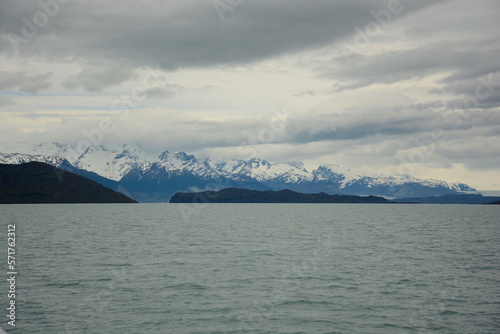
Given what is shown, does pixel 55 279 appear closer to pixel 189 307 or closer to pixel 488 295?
pixel 189 307

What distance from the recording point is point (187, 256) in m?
72.9

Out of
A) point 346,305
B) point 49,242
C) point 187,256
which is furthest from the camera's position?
point 49,242

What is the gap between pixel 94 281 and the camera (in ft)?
170

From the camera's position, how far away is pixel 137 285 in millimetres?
49625

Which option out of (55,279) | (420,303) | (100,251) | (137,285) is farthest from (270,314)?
(100,251)

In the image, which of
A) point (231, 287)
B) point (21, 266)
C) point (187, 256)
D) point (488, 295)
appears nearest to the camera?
point (488, 295)

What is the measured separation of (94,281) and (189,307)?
17121mm

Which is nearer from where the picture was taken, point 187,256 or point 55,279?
point 55,279

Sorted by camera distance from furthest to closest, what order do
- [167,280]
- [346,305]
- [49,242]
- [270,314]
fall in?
[49,242] < [167,280] < [346,305] < [270,314]

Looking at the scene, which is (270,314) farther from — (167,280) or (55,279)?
(55,279)

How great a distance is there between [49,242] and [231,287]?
60.5 metres

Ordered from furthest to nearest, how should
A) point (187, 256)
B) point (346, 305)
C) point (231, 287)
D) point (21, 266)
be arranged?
point (187, 256)
point (21, 266)
point (231, 287)
point (346, 305)

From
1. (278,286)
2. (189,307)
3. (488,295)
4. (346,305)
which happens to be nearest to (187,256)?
(278,286)

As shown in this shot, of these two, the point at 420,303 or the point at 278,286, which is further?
the point at 278,286
